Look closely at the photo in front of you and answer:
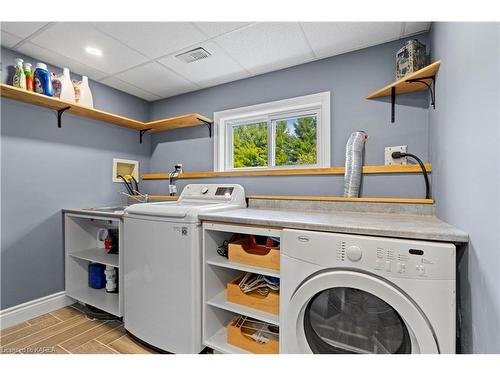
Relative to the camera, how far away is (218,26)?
60.5 inches

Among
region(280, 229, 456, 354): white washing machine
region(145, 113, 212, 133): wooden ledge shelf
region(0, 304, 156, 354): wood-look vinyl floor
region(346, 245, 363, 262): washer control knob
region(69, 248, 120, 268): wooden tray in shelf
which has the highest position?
region(145, 113, 212, 133): wooden ledge shelf

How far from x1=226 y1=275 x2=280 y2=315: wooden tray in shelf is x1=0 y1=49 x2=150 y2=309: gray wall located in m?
1.79

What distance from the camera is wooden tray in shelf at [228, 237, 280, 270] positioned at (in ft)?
4.15

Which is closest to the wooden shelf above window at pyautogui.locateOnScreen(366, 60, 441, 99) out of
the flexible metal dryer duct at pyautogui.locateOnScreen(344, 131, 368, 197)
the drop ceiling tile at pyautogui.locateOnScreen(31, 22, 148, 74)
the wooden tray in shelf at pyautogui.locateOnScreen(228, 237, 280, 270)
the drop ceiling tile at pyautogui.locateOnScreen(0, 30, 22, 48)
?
the flexible metal dryer duct at pyautogui.locateOnScreen(344, 131, 368, 197)

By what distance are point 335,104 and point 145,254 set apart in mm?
1833

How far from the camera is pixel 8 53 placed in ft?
5.86

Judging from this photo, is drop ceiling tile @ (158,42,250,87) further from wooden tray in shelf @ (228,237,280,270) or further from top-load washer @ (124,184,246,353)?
wooden tray in shelf @ (228,237,280,270)

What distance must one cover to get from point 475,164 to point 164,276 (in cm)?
159

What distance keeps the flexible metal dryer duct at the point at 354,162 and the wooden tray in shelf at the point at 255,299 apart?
938mm

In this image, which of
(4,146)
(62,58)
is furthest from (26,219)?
(62,58)

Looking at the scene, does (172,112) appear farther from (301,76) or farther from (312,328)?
(312,328)

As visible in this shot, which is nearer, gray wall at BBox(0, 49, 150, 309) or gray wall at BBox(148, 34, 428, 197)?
gray wall at BBox(148, 34, 428, 197)
